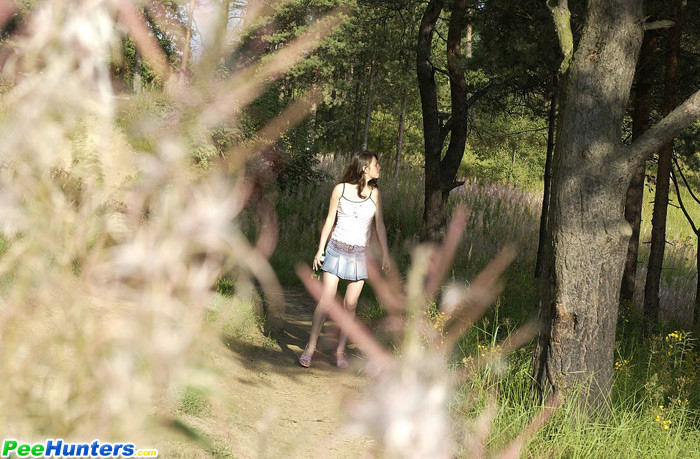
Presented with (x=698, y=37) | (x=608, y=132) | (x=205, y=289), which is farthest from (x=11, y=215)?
(x=698, y=37)

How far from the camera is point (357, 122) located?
2302 centimetres

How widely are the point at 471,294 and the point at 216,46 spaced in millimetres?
7607

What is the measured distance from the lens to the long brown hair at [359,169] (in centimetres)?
660

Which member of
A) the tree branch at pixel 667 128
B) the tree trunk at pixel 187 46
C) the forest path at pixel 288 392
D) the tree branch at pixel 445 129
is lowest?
the forest path at pixel 288 392

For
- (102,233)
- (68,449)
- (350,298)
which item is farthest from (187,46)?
(350,298)

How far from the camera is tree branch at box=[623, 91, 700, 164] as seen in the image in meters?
4.32

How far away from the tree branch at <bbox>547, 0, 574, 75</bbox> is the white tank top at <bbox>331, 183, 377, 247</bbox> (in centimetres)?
235

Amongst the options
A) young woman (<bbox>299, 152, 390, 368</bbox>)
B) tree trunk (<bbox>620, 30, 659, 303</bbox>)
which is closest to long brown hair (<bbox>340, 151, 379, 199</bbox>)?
young woman (<bbox>299, 152, 390, 368</bbox>)

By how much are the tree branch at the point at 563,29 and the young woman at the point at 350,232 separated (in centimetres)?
217

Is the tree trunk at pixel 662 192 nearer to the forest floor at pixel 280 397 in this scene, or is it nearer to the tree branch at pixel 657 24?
the tree branch at pixel 657 24

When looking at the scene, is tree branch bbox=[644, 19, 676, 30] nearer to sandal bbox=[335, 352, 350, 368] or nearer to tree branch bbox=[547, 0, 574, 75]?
tree branch bbox=[547, 0, 574, 75]

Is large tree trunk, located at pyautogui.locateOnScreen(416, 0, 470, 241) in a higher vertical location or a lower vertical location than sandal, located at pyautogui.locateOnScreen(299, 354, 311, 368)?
higher

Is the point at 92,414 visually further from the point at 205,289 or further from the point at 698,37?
the point at 698,37

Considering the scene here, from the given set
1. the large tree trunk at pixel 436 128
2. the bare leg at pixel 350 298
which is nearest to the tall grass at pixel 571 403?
the large tree trunk at pixel 436 128
